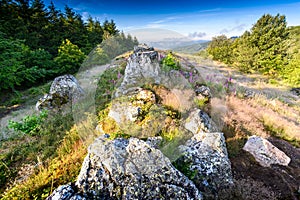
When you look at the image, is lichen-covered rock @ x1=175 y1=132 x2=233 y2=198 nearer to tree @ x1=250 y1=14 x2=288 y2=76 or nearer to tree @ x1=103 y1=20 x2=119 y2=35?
tree @ x1=250 y1=14 x2=288 y2=76

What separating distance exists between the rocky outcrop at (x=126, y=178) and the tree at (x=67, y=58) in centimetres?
1498

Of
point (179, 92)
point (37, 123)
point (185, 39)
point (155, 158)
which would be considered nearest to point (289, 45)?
point (185, 39)

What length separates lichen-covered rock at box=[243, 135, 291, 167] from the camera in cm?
444

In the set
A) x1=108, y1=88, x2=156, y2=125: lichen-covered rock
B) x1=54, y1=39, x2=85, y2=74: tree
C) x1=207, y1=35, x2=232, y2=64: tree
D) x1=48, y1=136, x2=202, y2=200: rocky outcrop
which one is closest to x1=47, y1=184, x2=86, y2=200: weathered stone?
x1=48, y1=136, x2=202, y2=200: rocky outcrop

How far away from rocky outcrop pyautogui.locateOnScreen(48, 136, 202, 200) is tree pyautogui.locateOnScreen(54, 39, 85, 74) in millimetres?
14977

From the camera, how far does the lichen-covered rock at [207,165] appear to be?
3361 mm

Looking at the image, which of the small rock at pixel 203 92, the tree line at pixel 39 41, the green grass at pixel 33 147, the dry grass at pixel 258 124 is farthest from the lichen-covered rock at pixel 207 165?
the tree line at pixel 39 41

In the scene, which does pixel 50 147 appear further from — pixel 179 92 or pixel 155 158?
pixel 179 92

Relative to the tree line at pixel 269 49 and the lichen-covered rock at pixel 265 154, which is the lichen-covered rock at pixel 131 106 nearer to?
the lichen-covered rock at pixel 265 154

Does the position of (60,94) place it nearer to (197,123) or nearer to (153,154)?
(197,123)

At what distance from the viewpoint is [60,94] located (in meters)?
8.58

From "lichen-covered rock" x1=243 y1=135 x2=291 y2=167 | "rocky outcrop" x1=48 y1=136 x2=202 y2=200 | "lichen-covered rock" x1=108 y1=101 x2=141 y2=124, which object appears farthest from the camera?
"lichen-covered rock" x1=108 y1=101 x2=141 y2=124

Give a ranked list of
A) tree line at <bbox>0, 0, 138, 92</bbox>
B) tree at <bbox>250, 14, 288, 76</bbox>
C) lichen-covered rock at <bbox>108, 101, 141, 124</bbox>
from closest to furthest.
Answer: lichen-covered rock at <bbox>108, 101, 141, 124</bbox>
tree line at <bbox>0, 0, 138, 92</bbox>
tree at <bbox>250, 14, 288, 76</bbox>

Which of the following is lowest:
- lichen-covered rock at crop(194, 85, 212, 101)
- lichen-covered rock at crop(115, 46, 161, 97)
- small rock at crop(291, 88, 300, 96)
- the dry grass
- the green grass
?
small rock at crop(291, 88, 300, 96)
